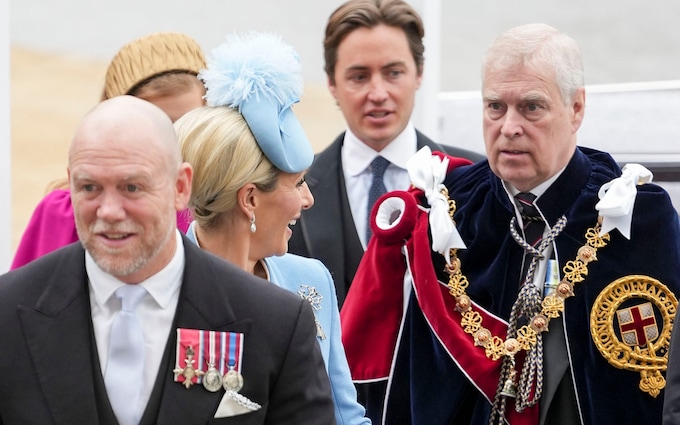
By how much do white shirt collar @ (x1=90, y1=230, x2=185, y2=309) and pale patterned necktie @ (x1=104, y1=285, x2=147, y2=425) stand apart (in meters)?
0.06

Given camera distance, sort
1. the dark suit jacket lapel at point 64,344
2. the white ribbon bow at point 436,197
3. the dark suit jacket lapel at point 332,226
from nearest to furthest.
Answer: the dark suit jacket lapel at point 64,344
the white ribbon bow at point 436,197
the dark suit jacket lapel at point 332,226

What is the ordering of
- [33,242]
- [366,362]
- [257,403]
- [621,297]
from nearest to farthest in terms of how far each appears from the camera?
1. [257,403]
2. [621,297]
3. [366,362]
4. [33,242]

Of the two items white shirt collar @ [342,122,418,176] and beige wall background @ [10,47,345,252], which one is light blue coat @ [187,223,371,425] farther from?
beige wall background @ [10,47,345,252]

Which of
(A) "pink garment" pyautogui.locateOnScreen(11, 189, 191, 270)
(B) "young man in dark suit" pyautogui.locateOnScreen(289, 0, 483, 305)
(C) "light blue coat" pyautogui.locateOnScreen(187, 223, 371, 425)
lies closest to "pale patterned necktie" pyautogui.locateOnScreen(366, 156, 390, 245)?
(B) "young man in dark suit" pyautogui.locateOnScreen(289, 0, 483, 305)

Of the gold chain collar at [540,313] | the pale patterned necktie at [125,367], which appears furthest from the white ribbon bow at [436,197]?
the pale patterned necktie at [125,367]

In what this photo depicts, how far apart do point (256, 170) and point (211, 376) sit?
737 mm

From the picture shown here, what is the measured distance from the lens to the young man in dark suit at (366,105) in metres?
4.66

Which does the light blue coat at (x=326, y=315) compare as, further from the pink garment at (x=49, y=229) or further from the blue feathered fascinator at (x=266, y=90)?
the pink garment at (x=49, y=229)

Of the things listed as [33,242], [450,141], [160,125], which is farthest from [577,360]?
[450,141]

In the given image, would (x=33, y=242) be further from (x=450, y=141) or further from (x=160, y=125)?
(x=450, y=141)

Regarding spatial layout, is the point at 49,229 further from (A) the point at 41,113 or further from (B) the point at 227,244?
(A) the point at 41,113

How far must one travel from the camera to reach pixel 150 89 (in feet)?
14.0

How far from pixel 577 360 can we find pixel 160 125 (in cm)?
153

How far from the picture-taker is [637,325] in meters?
3.69
